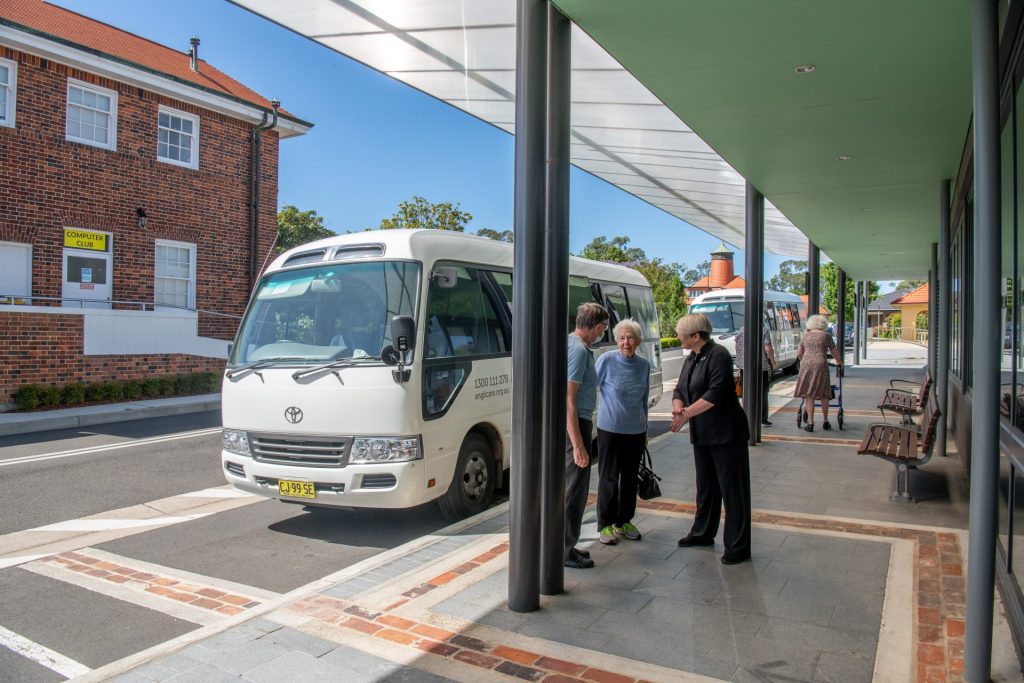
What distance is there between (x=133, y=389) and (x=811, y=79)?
14.7 m

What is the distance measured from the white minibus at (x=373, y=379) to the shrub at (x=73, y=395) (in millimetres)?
9848

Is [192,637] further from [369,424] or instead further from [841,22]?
[841,22]

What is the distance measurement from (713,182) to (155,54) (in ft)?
55.1

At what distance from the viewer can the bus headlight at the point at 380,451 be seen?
19.2 ft

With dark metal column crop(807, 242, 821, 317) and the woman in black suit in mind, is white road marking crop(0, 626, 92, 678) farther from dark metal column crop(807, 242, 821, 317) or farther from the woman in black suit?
dark metal column crop(807, 242, 821, 317)

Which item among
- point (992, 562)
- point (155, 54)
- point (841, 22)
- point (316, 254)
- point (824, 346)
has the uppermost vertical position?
point (155, 54)

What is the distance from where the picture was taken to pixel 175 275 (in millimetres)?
18469

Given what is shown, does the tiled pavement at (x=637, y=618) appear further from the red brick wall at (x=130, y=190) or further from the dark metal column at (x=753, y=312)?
the red brick wall at (x=130, y=190)

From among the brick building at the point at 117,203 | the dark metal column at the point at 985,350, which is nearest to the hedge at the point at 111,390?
the brick building at the point at 117,203

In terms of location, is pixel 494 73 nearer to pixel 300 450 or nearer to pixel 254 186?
pixel 300 450

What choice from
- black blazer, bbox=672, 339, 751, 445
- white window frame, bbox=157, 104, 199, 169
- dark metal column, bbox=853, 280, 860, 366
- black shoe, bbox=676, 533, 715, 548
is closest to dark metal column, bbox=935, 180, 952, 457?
black shoe, bbox=676, 533, 715, 548

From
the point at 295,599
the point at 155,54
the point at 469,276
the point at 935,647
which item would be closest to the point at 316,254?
the point at 469,276

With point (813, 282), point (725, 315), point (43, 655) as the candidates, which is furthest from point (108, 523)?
point (725, 315)

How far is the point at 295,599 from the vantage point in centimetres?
452
